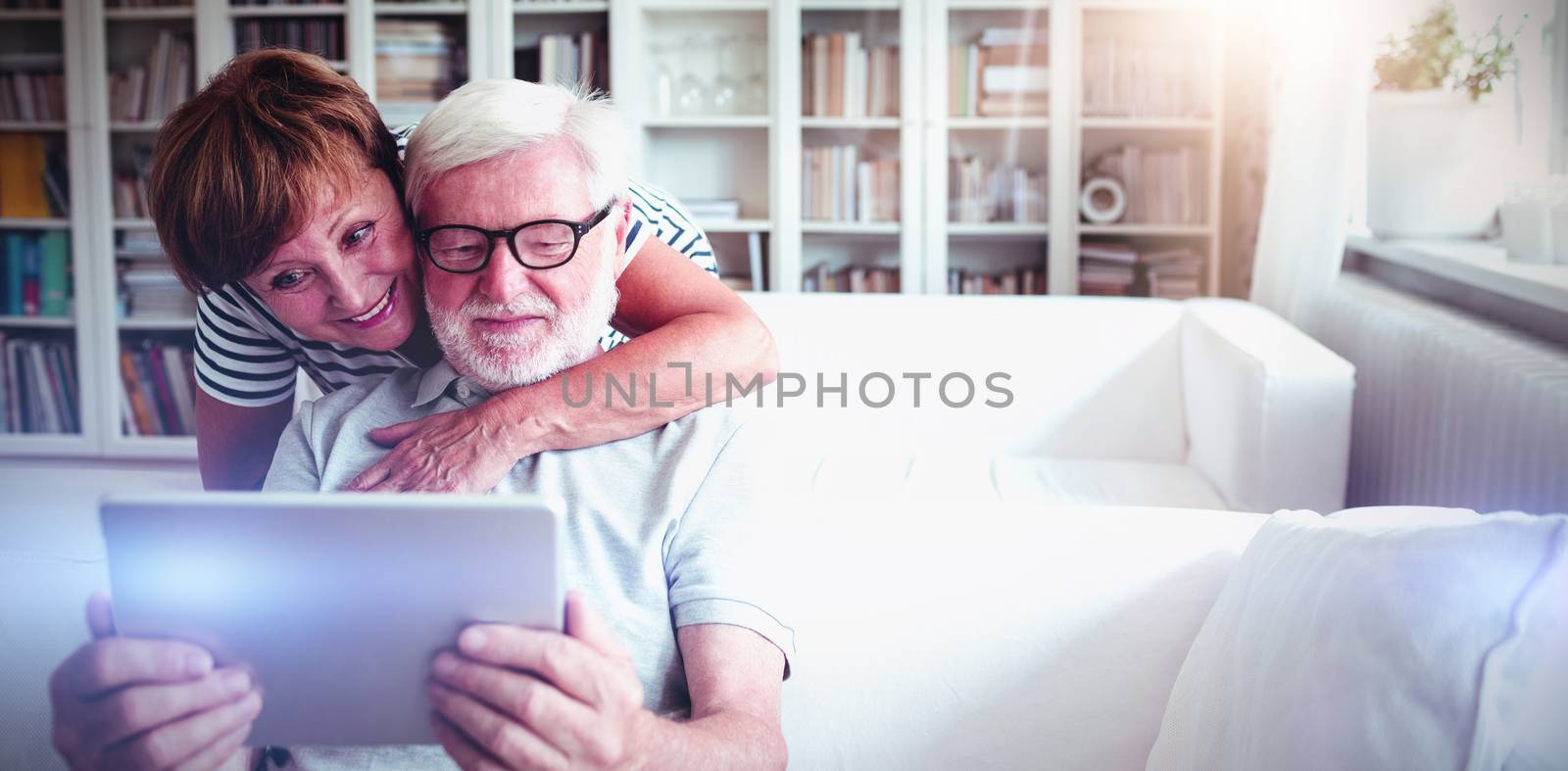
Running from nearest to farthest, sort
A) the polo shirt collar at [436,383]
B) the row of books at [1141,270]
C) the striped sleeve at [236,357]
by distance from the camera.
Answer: the polo shirt collar at [436,383] → the striped sleeve at [236,357] → the row of books at [1141,270]

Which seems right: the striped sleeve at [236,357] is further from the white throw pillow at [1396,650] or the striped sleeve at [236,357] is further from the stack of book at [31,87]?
the stack of book at [31,87]

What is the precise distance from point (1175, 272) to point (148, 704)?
3615mm

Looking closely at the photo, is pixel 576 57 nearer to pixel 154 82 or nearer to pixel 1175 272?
pixel 154 82

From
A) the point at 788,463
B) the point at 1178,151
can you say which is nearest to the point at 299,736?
the point at 788,463

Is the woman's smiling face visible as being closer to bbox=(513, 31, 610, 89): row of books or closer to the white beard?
the white beard

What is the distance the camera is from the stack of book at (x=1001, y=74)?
3812 millimetres

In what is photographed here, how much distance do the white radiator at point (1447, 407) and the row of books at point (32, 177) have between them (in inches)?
158

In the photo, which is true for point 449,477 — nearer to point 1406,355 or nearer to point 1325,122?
point 1406,355

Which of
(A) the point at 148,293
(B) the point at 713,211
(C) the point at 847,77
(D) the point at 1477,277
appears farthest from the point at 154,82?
(D) the point at 1477,277

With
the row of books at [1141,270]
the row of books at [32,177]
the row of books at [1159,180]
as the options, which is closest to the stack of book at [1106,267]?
the row of books at [1141,270]

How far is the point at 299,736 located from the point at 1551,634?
0.88 meters

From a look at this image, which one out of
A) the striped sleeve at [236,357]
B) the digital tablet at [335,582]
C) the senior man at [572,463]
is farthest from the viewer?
the striped sleeve at [236,357]

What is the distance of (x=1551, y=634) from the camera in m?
0.79

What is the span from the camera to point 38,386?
13.2 feet
